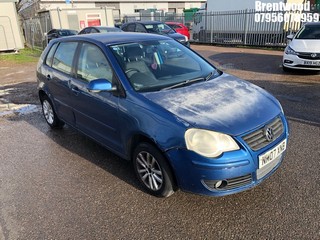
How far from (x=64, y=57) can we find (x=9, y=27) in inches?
659

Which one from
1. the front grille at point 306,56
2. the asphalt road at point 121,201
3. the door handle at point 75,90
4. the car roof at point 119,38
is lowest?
the asphalt road at point 121,201

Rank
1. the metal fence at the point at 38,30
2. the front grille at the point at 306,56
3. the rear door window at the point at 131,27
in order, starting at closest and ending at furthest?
1. the front grille at the point at 306,56
2. the rear door window at the point at 131,27
3. the metal fence at the point at 38,30

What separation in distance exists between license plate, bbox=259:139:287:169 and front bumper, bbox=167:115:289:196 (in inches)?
1.6

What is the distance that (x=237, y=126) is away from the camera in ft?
8.68

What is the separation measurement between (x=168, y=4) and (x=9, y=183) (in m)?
56.9

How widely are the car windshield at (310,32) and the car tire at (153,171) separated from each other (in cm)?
778

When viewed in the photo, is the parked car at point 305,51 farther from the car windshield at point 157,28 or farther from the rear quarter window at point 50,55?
the car windshield at point 157,28

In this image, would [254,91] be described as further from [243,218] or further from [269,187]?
[243,218]

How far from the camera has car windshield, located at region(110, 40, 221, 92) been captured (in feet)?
10.9

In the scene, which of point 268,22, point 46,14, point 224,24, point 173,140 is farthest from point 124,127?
point 46,14

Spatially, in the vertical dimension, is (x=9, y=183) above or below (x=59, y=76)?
below

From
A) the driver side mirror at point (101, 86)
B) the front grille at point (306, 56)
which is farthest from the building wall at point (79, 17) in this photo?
the driver side mirror at point (101, 86)

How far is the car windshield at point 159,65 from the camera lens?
10.9ft

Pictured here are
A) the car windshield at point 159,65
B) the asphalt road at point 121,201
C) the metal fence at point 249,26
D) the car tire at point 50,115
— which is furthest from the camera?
the metal fence at point 249,26
